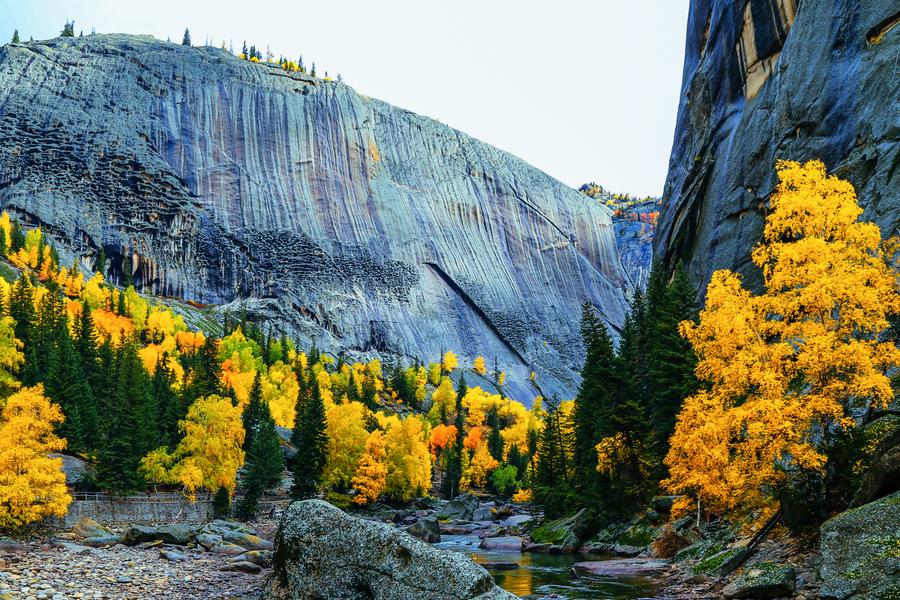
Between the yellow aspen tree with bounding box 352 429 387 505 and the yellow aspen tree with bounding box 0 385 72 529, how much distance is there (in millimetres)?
31935

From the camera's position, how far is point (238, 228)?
157500 millimetres

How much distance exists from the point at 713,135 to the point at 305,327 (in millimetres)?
110266

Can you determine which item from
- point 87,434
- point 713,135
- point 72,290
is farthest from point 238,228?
point 713,135

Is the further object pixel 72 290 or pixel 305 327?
pixel 305 327

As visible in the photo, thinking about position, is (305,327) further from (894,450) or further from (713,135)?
(894,450)

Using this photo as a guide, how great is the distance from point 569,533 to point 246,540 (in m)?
19.3

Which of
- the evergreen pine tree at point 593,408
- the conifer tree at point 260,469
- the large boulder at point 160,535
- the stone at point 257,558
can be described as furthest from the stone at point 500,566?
the conifer tree at point 260,469

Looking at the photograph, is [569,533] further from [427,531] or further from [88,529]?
[88,529]

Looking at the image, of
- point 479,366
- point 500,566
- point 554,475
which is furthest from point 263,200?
point 500,566

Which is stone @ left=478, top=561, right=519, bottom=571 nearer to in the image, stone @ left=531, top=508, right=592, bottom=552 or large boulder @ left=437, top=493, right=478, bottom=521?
stone @ left=531, top=508, right=592, bottom=552

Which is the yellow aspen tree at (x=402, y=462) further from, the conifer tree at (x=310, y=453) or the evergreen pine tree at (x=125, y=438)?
the evergreen pine tree at (x=125, y=438)

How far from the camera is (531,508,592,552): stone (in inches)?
1544

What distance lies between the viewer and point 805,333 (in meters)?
15.6

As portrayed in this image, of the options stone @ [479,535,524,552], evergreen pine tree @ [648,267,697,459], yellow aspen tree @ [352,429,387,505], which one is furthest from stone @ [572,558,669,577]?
yellow aspen tree @ [352,429,387,505]
